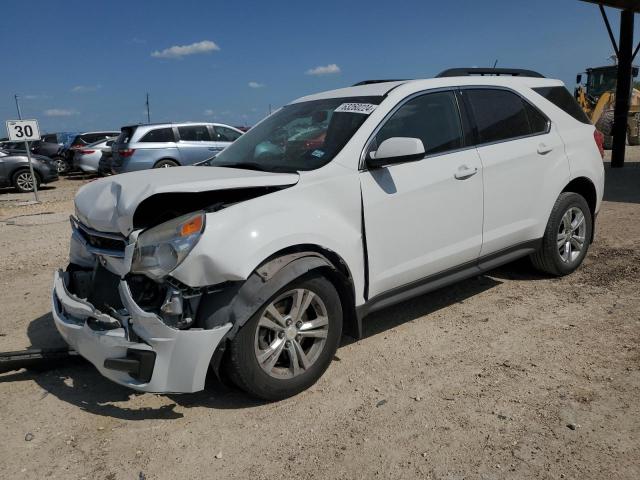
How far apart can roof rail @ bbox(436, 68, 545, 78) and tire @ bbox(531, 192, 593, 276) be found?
1150 mm

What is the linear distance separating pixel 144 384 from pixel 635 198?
8791 millimetres

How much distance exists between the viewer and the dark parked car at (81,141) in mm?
20453

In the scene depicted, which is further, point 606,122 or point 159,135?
point 606,122

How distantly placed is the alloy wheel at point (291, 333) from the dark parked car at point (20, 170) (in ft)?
51.9

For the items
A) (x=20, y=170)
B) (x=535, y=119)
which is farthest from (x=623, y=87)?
(x=20, y=170)

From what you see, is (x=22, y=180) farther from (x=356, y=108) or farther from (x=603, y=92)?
(x=603, y=92)

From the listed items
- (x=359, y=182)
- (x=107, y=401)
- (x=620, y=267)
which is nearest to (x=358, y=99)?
(x=359, y=182)

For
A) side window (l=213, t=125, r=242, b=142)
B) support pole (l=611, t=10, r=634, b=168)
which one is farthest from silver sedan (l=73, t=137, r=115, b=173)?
→ support pole (l=611, t=10, r=634, b=168)

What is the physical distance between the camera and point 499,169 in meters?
4.03

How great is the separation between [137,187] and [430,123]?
2.09 meters

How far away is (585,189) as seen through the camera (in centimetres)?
498

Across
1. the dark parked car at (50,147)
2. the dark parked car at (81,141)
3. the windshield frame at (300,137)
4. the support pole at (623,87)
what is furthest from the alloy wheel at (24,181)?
the support pole at (623,87)

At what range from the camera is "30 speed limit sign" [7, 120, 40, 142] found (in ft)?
40.9

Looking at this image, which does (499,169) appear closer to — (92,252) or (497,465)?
(497,465)
